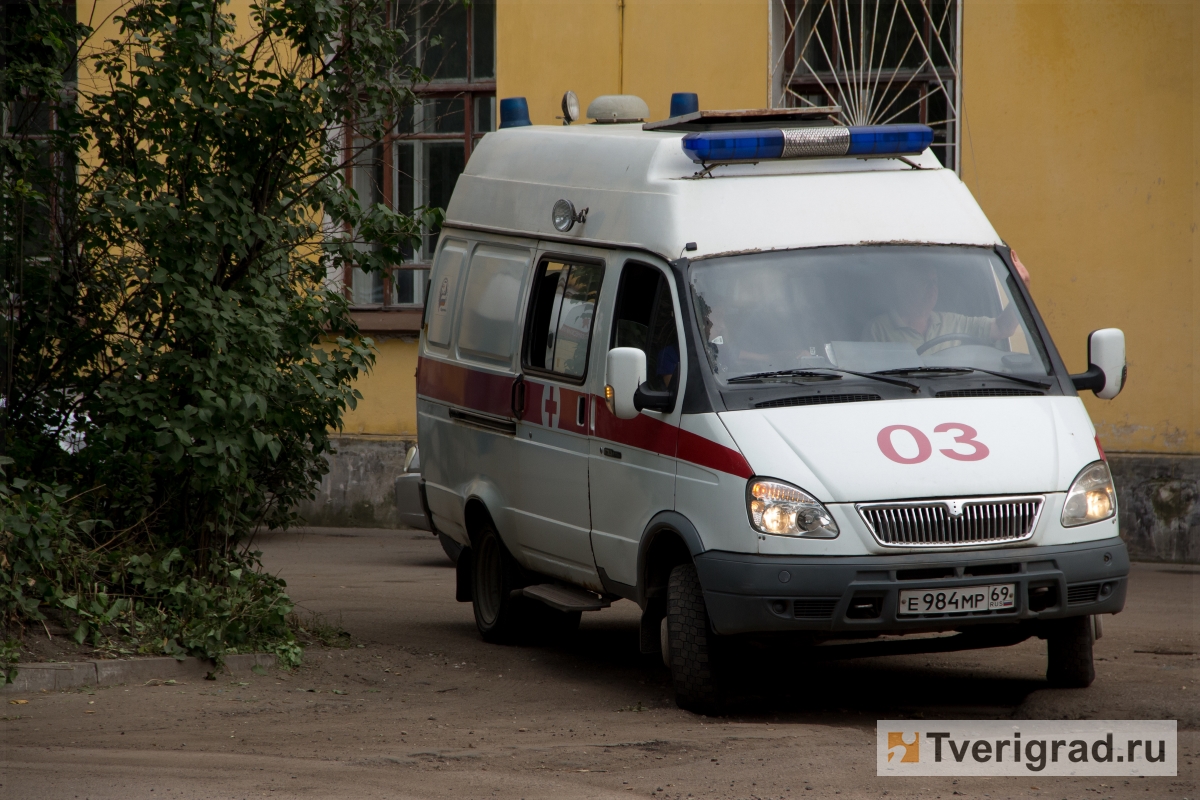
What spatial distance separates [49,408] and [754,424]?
393 centimetres

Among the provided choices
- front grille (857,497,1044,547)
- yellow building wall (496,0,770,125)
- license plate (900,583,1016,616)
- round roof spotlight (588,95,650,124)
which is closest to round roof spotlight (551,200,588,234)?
round roof spotlight (588,95,650,124)

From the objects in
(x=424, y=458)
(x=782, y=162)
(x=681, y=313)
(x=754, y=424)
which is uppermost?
(x=782, y=162)

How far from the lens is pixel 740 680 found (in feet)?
26.0

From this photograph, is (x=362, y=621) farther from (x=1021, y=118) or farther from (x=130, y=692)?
(x=1021, y=118)

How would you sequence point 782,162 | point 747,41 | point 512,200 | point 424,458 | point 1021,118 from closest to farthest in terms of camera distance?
point 782,162
point 512,200
point 424,458
point 1021,118
point 747,41

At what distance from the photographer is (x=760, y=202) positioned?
7457 millimetres

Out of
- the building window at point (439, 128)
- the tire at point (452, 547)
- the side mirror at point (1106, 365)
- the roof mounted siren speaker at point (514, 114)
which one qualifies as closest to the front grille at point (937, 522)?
the side mirror at point (1106, 365)

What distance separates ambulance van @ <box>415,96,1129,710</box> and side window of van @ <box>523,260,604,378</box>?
0.7 inches

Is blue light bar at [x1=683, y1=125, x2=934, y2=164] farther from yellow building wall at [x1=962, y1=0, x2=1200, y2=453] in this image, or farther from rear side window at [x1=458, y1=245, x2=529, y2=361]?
yellow building wall at [x1=962, y1=0, x2=1200, y2=453]

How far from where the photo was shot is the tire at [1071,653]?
7152 mm

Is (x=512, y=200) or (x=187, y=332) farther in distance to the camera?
(x=512, y=200)

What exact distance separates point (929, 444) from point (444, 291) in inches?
157

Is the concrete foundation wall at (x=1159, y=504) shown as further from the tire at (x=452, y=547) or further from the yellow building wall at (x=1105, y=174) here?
the tire at (x=452, y=547)

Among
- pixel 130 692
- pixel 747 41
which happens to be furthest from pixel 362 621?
pixel 747 41
